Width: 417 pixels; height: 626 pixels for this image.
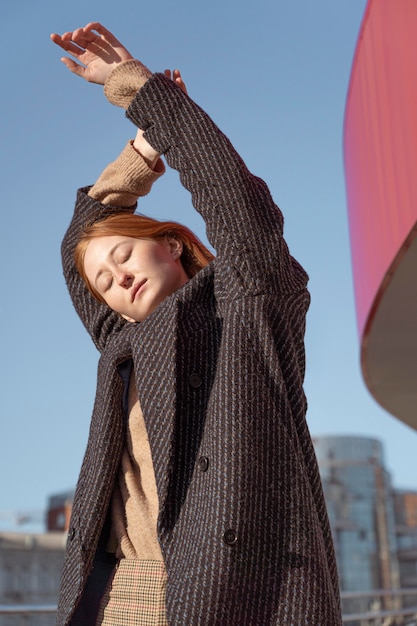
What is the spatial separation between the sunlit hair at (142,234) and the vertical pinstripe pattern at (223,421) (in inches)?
7.0

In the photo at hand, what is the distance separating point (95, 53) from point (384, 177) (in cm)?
230

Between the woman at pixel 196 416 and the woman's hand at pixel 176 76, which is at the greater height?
the woman's hand at pixel 176 76

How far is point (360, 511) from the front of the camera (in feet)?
132

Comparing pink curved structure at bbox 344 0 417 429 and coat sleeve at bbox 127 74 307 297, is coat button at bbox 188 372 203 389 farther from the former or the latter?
pink curved structure at bbox 344 0 417 429

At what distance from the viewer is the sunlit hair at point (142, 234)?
60.9 inches

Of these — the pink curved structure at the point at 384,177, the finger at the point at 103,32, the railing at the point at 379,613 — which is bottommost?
the railing at the point at 379,613

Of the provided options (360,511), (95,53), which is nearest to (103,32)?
(95,53)

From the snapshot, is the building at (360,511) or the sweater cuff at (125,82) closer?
the sweater cuff at (125,82)

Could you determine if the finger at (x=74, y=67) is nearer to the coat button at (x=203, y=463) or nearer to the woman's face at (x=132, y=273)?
the woman's face at (x=132, y=273)

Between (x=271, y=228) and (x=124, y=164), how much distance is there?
38 cm

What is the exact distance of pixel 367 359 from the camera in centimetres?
490

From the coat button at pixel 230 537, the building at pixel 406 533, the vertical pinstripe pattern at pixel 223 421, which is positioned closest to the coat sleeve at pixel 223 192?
the vertical pinstripe pattern at pixel 223 421

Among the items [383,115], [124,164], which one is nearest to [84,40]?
[124,164]

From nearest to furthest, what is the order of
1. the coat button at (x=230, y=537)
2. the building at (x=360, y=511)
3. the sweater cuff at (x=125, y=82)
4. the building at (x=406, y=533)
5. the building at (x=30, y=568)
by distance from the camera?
the coat button at (x=230, y=537) → the sweater cuff at (x=125, y=82) → the building at (x=30, y=568) → the building at (x=360, y=511) → the building at (x=406, y=533)
